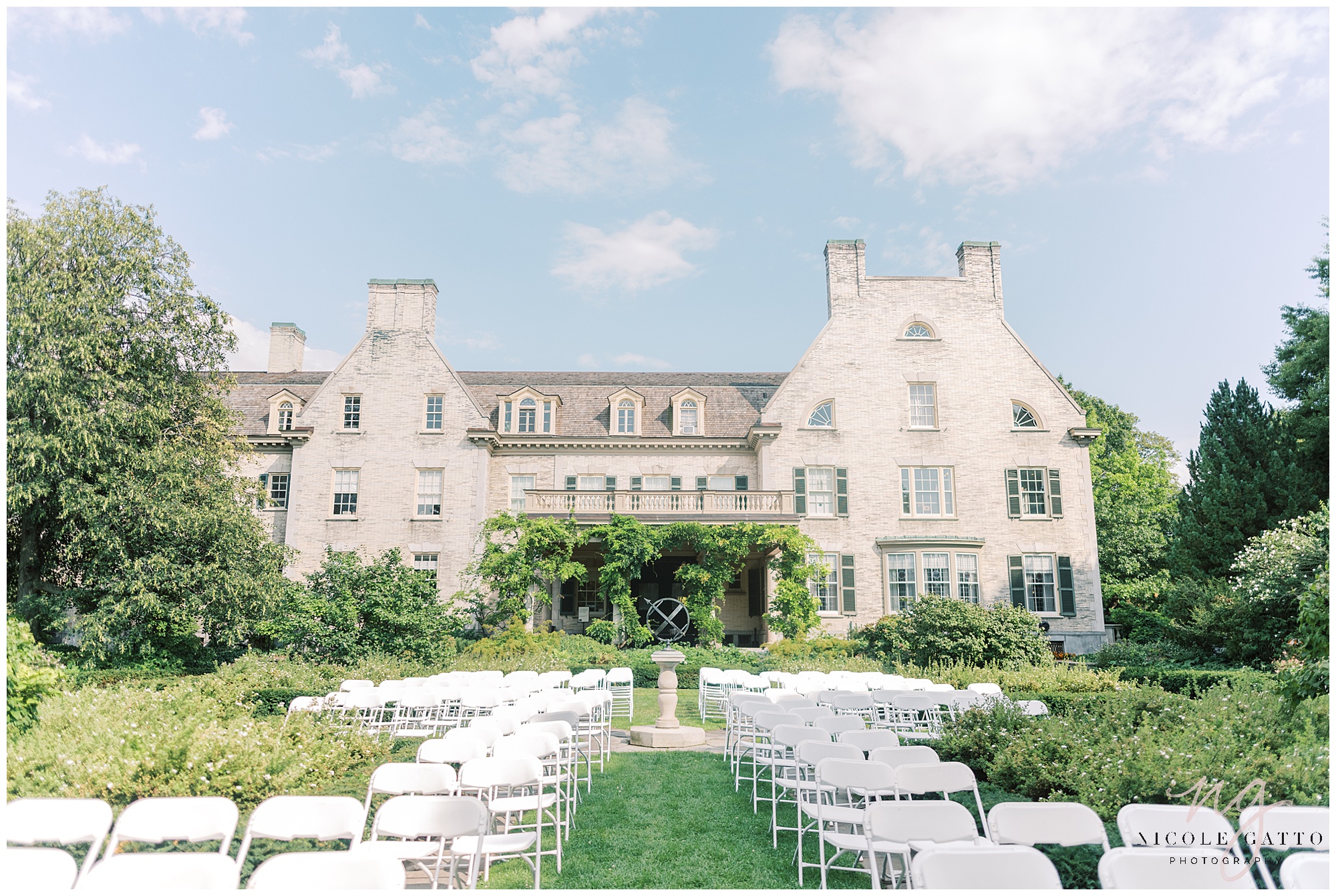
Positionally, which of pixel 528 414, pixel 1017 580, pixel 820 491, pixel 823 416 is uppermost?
pixel 528 414

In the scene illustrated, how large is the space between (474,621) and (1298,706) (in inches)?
898

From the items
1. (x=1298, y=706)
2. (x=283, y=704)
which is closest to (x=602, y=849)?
(x=1298, y=706)

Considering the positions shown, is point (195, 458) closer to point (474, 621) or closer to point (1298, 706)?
point (474, 621)

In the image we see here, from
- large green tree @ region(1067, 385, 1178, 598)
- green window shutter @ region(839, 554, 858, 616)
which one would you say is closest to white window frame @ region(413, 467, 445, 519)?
→ green window shutter @ region(839, 554, 858, 616)

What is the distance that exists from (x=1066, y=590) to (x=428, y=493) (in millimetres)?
22346

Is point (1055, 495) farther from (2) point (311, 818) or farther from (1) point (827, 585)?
(2) point (311, 818)

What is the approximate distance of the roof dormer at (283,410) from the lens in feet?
95.9

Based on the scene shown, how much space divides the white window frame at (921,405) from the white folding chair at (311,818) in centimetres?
2602

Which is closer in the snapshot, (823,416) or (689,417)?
(823,416)

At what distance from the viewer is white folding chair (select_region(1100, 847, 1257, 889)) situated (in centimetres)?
367

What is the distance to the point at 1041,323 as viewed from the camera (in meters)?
29.7

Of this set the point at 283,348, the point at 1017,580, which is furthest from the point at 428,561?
the point at 1017,580

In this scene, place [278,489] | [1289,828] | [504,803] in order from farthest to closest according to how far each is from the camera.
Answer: [278,489]
[504,803]
[1289,828]

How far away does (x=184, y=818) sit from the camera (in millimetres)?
4680
